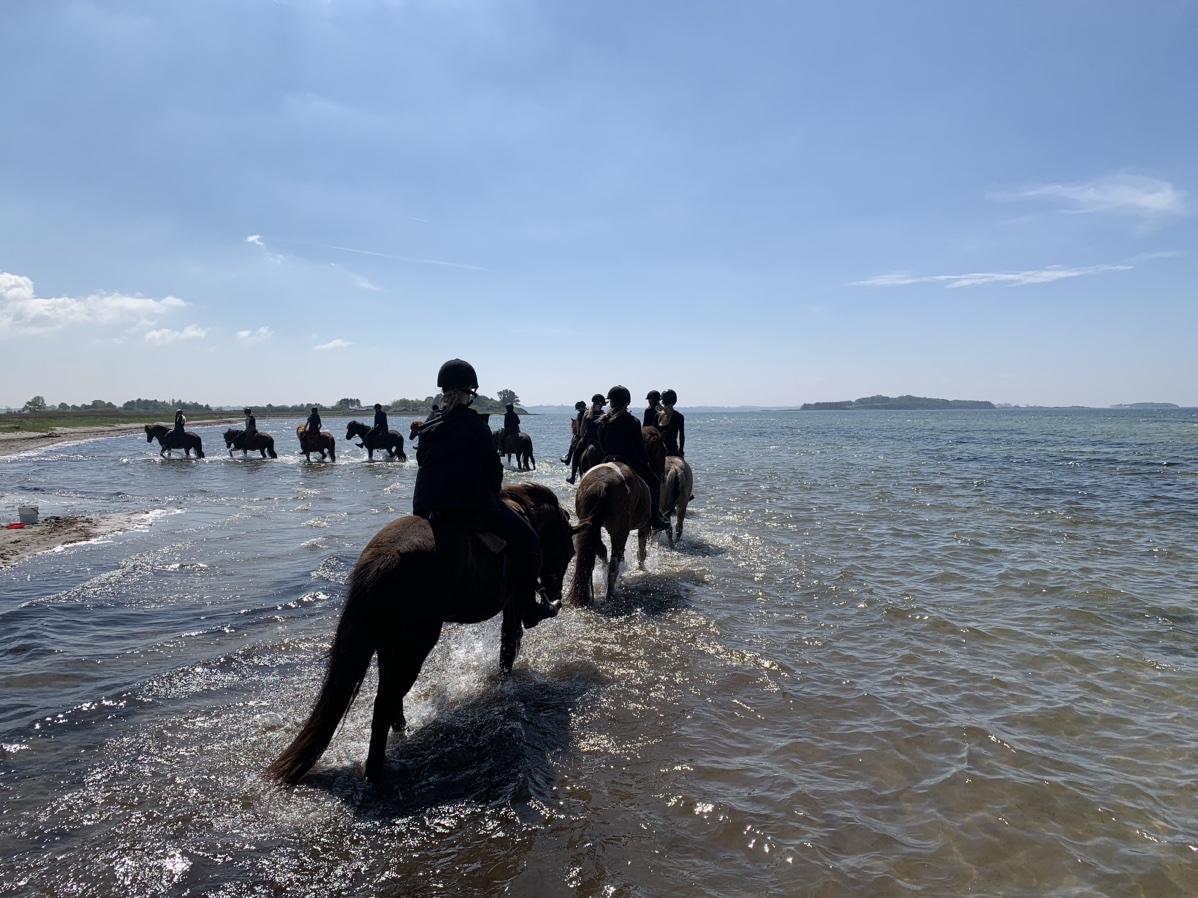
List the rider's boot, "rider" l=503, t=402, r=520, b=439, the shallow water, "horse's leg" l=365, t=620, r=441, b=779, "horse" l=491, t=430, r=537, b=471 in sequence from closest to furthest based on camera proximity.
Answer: the shallow water, "horse's leg" l=365, t=620, r=441, b=779, the rider's boot, "rider" l=503, t=402, r=520, b=439, "horse" l=491, t=430, r=537, b=471

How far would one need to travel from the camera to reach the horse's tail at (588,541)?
304 inches

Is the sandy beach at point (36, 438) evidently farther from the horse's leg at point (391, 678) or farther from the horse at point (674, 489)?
the horse's leg at point (391, 678)

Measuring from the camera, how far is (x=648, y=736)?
4816mm

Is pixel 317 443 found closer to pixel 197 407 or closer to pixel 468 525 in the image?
pixel 468 525

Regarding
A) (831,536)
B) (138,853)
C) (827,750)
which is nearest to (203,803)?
(138,853)

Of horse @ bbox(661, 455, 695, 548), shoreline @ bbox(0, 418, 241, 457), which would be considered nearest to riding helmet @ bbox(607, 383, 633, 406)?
horse @ bbox(661, 455, 695, 548)

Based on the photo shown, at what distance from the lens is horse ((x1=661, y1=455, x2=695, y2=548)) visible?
11797 millimetres

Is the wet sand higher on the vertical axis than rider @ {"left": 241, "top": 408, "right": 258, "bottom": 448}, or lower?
lower

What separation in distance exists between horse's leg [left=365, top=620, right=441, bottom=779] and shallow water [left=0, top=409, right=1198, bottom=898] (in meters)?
0.24

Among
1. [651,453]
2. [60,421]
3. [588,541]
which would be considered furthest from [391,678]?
[60,421]

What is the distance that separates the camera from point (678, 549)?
1173 centimetres

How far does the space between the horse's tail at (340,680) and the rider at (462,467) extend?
906 mm

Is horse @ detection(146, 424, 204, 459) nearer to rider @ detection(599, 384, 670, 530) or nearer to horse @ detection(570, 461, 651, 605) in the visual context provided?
rider @ detection(599, 384, 670, 530)

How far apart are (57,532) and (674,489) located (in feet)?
37.8
